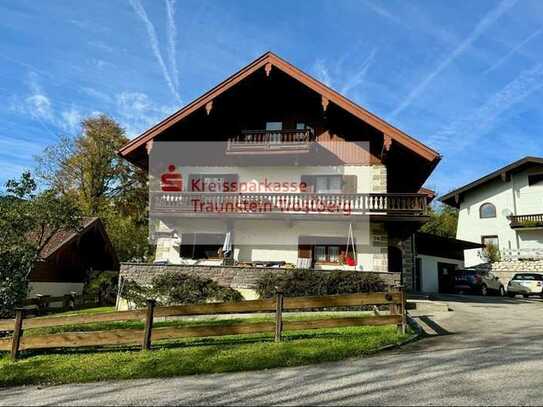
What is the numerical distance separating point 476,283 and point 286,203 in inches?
491

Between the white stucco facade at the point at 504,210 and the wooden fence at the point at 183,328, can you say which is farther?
the white stucco facade at the point at 504,210

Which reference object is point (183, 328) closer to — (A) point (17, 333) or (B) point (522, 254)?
(A) point (17, 333)

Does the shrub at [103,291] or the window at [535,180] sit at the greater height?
the window at [535,180]

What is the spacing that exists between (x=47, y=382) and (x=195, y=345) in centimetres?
270

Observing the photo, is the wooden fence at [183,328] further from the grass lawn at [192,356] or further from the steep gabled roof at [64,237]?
the steep gabled roof at [64,237]

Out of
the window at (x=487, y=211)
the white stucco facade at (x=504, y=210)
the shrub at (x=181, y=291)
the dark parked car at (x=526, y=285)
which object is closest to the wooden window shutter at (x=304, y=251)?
the shrub at (x=181, y=291)

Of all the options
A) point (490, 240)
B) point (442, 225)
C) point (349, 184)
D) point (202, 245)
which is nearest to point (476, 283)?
point (349, 184)

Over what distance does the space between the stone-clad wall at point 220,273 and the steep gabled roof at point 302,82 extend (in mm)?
5298

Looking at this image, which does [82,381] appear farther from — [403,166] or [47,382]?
[403,166]

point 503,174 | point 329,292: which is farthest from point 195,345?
point 503,174

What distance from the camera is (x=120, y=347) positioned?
9.64 meters

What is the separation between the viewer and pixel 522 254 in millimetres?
33531

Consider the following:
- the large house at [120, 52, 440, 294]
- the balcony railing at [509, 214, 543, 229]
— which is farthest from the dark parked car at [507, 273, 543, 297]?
the balcony railing at [509, 214, 543, 229]

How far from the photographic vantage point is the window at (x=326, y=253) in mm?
19609
